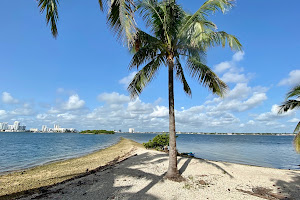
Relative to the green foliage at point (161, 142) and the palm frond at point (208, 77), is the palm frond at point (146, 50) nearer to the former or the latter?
the palm frond at point (208, 77)

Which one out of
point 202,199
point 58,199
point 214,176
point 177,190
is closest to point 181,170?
point 214,176

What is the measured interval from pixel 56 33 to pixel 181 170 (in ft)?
28.8

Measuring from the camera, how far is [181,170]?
9.67 meters

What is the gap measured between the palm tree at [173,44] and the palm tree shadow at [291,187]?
4312 mm

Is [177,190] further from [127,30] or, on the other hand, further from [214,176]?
[127,30]

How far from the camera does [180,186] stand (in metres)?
7.12

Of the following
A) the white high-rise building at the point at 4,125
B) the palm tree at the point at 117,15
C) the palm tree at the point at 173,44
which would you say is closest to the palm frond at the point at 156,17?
the palm tree at the point at 173,44

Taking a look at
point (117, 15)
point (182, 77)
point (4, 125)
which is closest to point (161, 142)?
point (182, 77)

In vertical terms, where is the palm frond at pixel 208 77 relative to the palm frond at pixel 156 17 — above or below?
below

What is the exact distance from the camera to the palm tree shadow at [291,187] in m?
6.66

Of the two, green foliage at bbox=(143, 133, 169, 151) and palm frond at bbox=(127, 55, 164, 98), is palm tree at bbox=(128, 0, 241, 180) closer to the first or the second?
palm frond at bbox=(127, 55, 164, 98)

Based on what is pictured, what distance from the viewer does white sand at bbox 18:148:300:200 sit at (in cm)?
615

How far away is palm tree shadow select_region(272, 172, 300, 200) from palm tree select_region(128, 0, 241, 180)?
170 inches

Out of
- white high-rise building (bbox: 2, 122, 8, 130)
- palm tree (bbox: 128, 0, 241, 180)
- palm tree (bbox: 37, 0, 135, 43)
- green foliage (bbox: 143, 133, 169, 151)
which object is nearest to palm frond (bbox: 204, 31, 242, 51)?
palm tree (bbox: 128, 0, 241, 180)
